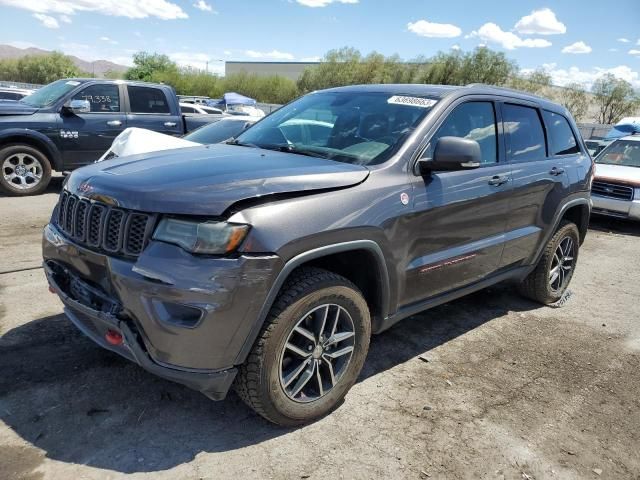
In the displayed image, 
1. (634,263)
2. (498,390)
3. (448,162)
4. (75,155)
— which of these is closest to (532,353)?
(498,390)

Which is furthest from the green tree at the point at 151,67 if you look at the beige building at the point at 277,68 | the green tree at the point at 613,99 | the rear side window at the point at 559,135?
the rear side window at the point at 559,135

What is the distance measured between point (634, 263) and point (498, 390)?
4.96 m

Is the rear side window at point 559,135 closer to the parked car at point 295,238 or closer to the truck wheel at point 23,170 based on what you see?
the parked car at point 295,238

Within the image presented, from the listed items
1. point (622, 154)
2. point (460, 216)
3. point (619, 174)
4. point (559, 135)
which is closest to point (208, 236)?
point (460, 216)

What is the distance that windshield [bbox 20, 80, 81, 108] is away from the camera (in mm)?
8820

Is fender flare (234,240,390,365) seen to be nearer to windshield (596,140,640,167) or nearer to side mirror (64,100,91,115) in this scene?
side mirror (64,100,91,115)

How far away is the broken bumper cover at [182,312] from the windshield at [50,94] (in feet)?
24.2

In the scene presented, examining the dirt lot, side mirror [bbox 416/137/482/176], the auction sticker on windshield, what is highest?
the auction sticker on windshield

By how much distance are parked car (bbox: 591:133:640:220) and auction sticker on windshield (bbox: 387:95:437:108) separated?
727cm

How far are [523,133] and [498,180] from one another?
0.75 meters

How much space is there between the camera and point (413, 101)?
366 centimetres

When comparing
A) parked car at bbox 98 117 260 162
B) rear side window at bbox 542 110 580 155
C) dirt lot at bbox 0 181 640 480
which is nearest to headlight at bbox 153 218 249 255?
dirt lot at bbox 0 181 640 480

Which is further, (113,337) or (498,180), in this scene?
(498,180)

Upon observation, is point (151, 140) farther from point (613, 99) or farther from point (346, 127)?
point (613, 99)
